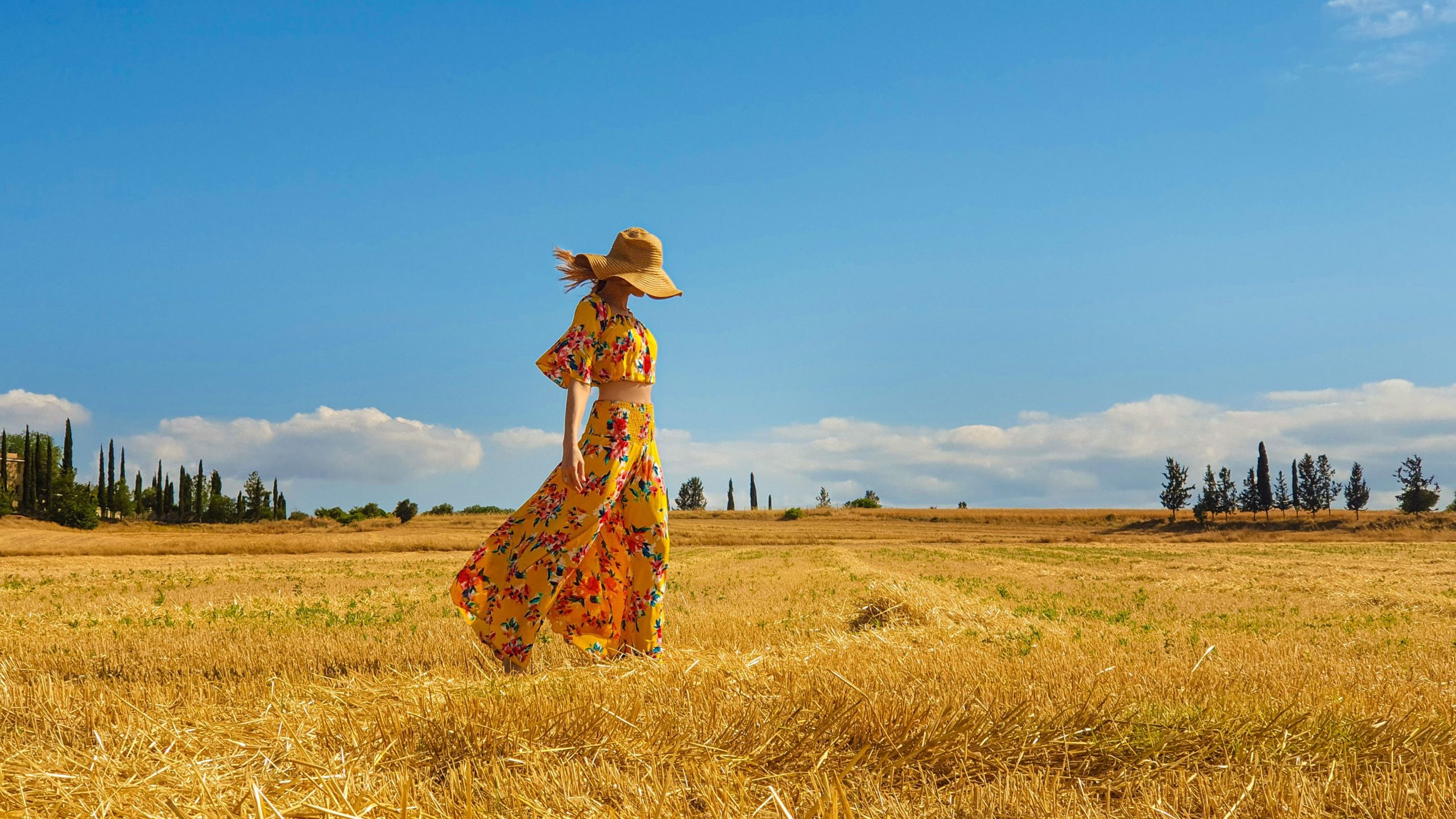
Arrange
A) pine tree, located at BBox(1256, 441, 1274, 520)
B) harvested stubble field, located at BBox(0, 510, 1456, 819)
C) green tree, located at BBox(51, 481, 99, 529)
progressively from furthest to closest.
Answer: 1. pine tree, located at BBox(1256, 441, 1274, 520)
2. green tree, located at BBox(51, 481, 99, 529)
3. harvested stubble field, located at BBox(0, 510, 1456, 819)

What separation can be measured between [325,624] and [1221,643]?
7383 millimetres

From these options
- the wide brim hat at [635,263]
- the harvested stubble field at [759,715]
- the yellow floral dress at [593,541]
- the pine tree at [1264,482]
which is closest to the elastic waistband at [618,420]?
the yellow floral dress at [593,541]

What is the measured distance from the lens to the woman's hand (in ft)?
17.4

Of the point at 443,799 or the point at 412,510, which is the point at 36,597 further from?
the point at 412,510

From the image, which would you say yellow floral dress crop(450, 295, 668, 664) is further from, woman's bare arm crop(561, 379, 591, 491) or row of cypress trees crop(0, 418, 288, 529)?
row of cypress trees crop(0, 418, 288, 529)

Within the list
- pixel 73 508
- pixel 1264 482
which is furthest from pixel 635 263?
pixel 1264 482

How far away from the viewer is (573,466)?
5.30 metres

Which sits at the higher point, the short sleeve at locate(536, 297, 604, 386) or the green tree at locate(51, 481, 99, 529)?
the short sleeve at locate(536, 297, 604, 386)

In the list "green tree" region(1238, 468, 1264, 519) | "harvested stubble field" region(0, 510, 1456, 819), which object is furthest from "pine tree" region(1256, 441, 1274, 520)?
"harvested stubble field" region(0, 510, 1456, 819)

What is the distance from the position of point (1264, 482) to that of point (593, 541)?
103m

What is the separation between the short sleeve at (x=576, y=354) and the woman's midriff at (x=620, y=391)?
0.33 feet

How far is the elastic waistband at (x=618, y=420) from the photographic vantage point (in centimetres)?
553

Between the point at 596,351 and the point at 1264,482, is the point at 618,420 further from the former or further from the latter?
the point at 1264,482

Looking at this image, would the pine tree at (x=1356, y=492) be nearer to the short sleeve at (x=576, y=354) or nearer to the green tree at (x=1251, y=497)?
the green tree at (x=1251, y=497)
